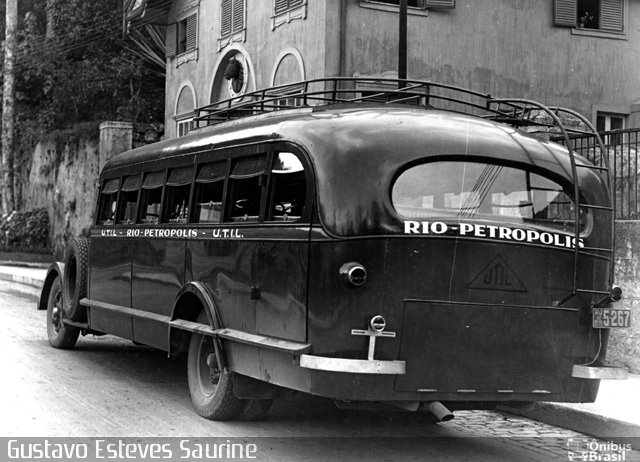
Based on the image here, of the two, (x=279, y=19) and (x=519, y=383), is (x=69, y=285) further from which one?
(x=279, y=19)

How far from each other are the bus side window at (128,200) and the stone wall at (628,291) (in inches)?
215

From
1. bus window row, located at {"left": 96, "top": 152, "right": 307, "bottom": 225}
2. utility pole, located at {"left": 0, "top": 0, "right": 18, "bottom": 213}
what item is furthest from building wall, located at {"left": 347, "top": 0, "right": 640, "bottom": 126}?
utility pole, located at {"left": 0, "top": 0, "right": 18, "bottom": 213}

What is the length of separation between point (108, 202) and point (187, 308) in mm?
2923

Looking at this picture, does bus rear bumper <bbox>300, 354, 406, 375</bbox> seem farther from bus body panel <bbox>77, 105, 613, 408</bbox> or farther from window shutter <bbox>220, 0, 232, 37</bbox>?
window shutter <bbox>220, 0, 232, 37</bbox>

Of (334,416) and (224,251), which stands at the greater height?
Result: (224,251)

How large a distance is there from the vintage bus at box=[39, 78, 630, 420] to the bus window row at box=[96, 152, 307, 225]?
0.07 ft

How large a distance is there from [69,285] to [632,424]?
6716 millimetres

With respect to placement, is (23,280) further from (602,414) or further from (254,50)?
(602,414)

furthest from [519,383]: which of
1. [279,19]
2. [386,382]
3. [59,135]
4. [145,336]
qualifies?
[59,135]

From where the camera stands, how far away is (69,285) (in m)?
11.0

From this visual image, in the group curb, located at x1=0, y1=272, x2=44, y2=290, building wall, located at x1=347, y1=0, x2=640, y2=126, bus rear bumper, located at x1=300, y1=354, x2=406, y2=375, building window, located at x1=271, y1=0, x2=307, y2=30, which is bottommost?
bus rear bumper, located at x1=300, y1=354, x2=406, y2=375

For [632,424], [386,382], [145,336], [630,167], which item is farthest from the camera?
[630,167]

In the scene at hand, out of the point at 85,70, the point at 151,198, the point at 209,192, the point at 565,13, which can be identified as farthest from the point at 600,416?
the point at 85,70

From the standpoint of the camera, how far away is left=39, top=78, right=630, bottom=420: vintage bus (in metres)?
5.91
